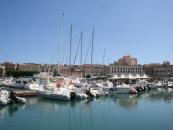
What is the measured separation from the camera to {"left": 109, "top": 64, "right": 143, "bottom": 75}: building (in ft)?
536

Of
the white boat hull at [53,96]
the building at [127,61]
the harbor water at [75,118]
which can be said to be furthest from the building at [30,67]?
the harbor water at [75,118]

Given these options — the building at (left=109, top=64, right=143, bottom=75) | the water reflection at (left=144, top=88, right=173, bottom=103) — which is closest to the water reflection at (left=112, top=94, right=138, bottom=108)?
the water reflection at (left=144, top=88, right=173, bottom=103)

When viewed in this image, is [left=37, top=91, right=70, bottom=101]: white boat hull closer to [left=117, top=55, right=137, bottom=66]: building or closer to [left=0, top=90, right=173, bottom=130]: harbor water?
[left=0, top=90, right=173, bottom=130]: harbor water

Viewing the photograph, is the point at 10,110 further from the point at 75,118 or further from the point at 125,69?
the point at 125,69

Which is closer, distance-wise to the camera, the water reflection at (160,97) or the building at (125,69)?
the water reflection at (160,97)

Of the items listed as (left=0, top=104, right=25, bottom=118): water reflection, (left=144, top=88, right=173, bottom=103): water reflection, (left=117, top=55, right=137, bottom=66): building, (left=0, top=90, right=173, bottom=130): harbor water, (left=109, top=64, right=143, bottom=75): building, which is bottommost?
(left=0, top=90, right=173, bottom=130): harbor water

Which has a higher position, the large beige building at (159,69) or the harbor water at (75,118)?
the large beige building at (159,69)

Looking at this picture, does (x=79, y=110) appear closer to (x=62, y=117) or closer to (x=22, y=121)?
(x=62, y=117)

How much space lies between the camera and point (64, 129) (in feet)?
71.8

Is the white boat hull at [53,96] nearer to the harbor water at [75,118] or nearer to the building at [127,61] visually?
the harbor water at [75,118]

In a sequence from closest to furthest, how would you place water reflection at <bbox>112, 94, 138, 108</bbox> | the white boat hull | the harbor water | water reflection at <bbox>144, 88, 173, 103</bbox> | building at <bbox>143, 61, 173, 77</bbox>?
the harbor water < water reflection at <bbox>112, 94, 138, 108</bbox> < the white boat hull < water reflection at <bbox>144, 88, 173, 103</bbox> < building at <bbox>143, 61, 173, 77</bbox>

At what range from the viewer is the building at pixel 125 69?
16350 centimetres

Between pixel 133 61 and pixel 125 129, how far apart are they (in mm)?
171162

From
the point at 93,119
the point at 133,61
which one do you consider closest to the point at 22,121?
the point at 93,119
